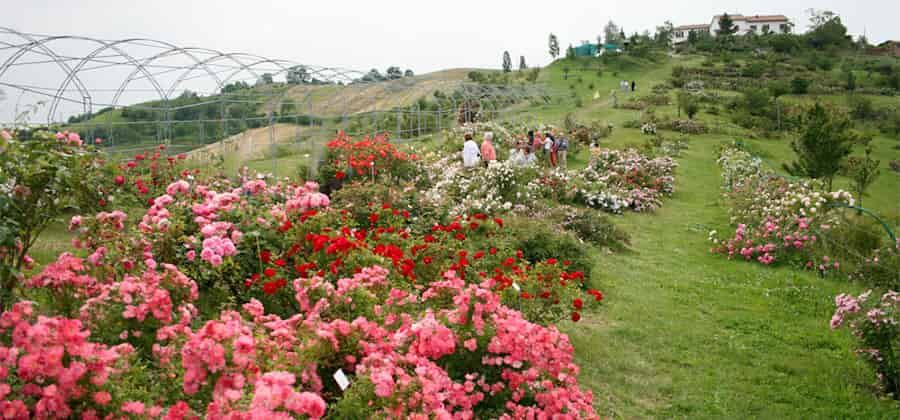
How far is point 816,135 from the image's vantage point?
15430 millimetres

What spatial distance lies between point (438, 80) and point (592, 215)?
13791 mm

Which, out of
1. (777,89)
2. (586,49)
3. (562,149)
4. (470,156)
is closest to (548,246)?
(470,156)

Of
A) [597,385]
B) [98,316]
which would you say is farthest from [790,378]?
[98,316]

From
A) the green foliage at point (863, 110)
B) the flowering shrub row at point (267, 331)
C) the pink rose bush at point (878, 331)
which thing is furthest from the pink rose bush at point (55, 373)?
the green foliage at point (863, 110)

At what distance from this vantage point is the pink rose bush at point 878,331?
5.40m

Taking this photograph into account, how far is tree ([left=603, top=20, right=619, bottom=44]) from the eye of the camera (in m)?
81.0

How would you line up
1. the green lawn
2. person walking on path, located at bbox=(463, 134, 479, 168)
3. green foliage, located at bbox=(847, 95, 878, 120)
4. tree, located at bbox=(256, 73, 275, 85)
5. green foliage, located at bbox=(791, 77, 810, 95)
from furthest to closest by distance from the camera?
green foliage, located at bbox=(791, 77, 810, 95), green foliage, located at bbox=(847, 95, 878, 120), tree, located at bbox=(256, 73, 275, 85), person walking on path, located at bbox=(463, 134, 479, 168), the green lawn

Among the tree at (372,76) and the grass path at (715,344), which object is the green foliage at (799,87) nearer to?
the tree at (372,76)

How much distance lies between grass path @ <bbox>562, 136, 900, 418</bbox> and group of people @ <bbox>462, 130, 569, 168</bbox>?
4484 mm

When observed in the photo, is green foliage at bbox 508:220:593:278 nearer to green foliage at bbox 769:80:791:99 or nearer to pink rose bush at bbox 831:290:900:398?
pink rose bush at bbox 831:290:900:398

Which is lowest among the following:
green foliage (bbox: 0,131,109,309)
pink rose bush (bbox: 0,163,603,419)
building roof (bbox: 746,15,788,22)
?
pink rose bush (bbox: 0,163,603,419)

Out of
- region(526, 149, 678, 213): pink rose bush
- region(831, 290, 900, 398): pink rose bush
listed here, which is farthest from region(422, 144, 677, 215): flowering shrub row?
region(831, 290, 900, 398): pink rose bush

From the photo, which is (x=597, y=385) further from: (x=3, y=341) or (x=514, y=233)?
(x=3, y=341)

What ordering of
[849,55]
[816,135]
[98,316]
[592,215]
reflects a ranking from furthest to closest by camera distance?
1. [849,55]
2. [816,135]
3. [592,215]
4. [98,316]
